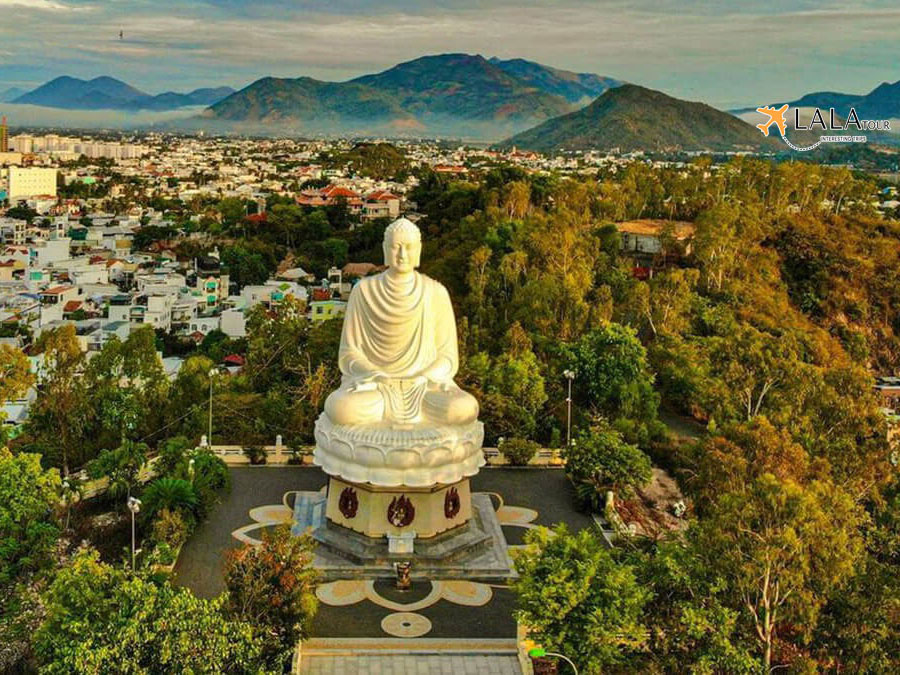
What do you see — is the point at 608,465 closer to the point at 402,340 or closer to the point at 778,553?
the point at 402,340

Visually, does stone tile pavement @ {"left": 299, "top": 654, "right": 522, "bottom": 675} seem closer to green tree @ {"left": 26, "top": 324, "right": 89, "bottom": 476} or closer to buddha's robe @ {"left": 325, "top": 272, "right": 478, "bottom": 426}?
buddha's robe @ {"left": 325, "top": 272, "right": 478, "bottom": 426}

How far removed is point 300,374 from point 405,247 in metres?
9.47

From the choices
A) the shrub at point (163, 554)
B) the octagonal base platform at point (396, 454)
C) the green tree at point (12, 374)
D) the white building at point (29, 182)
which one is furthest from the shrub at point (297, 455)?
the white building at point (29, 182)

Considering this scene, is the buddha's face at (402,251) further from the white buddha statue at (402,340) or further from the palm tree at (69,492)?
the palm tree at (69,492)

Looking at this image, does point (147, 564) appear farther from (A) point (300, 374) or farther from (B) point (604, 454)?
(A) point (300, 374)

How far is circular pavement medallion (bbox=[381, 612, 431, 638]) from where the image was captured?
41.5 feet

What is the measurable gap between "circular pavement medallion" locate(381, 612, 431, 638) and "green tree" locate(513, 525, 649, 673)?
8.03ft

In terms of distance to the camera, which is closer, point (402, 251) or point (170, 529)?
point (170, 529)

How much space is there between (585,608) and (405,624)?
11.5ft

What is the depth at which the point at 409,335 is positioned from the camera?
50.8 ft

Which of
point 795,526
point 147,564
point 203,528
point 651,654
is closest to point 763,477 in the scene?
point 795,526

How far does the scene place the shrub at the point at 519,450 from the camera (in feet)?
62.5

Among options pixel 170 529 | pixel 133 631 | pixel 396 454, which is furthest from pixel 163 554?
pixel 133 631

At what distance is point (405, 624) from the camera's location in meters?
12.9
